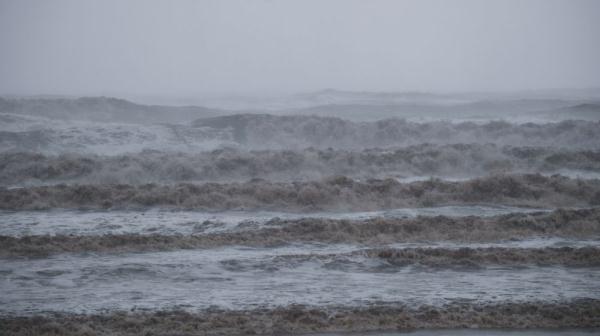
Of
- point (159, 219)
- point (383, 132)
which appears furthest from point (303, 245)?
point (383, 132)

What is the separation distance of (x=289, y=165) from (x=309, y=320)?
13.0 meters

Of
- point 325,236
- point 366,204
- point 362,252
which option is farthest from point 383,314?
point 366,204

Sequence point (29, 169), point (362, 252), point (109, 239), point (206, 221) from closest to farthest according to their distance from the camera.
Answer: point (362, 252) < point (109, 239) < point (206, 221) < point (29, 169)

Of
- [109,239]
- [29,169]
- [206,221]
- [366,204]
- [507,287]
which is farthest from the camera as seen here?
[29,169]

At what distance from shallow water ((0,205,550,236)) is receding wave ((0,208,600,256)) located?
2.43 feet

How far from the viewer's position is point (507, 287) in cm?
803

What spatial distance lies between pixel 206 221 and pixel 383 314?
223 inches

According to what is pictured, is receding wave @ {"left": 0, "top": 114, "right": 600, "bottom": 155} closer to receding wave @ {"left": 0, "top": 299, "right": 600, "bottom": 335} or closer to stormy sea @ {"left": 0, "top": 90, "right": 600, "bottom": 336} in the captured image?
stormy sea @ {"left": 0, "top": 90, "right": 600, "bottom": 336}

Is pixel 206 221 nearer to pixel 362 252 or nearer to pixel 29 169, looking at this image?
pixel 362 252

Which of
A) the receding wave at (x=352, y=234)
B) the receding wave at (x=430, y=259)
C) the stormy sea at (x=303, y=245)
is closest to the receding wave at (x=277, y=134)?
the stormy sea at (x=303, y=245)

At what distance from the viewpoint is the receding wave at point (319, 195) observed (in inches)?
539

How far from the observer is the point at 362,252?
9570mm

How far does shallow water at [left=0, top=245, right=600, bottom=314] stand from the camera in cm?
756

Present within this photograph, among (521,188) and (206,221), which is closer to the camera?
(206,221)
